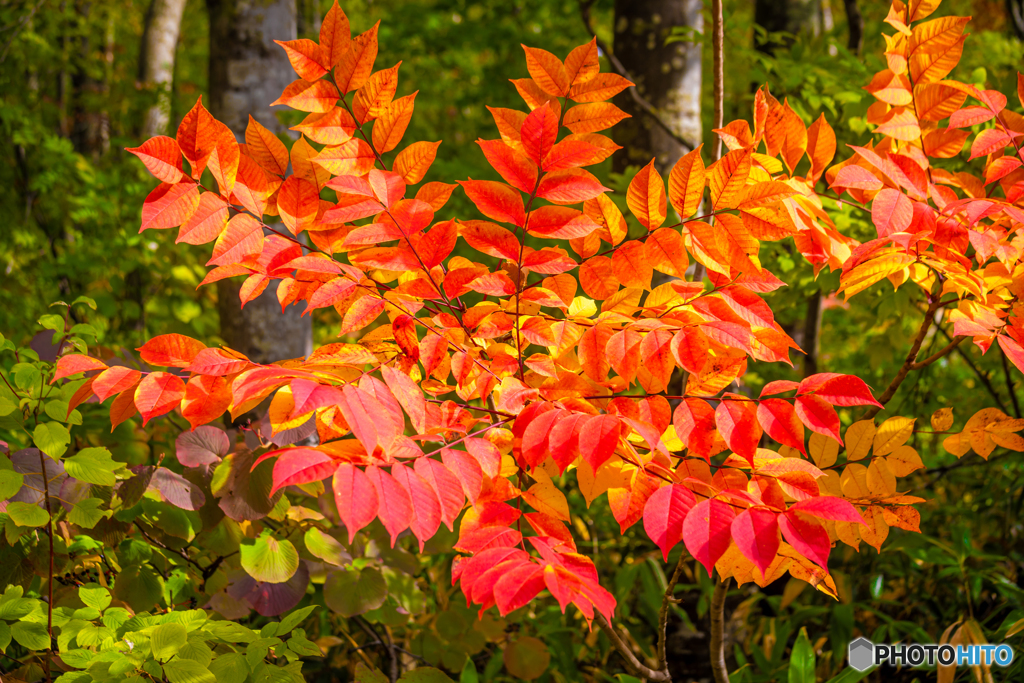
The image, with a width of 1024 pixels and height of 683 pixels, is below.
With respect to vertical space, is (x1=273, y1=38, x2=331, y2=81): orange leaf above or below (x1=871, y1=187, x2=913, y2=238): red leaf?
above

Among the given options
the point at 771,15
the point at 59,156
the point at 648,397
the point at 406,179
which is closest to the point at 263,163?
the point at 406,179

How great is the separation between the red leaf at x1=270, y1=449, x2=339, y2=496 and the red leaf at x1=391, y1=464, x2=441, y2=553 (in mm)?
80

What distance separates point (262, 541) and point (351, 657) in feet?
2.88

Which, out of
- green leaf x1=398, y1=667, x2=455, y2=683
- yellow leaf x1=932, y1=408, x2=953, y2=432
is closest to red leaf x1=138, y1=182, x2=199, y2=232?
green leaf x1=398, y1=667, x2=455, y2=683

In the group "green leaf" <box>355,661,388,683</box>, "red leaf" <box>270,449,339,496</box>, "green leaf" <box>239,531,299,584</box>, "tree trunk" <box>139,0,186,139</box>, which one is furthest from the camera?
"tree trunk" <box>139,0,186,139</box>

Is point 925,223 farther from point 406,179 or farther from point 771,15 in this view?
point 771,15

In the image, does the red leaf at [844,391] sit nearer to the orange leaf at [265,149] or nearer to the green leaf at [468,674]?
the orange leaf at [265,149]

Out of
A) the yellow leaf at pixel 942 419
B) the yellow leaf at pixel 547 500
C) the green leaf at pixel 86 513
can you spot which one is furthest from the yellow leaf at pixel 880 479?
the green leaf at pixel 86 513

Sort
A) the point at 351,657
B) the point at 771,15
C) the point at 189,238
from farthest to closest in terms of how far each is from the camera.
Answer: the point at 771,15 < the point at 351,657 < the point at 189,238

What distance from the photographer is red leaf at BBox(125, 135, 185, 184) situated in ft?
2.84

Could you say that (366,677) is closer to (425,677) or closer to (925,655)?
(425,677)

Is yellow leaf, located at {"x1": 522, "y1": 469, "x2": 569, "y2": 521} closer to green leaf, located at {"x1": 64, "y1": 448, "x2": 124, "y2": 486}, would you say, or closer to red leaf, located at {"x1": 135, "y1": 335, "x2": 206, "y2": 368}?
red leaf, located at {"x1": 135, "y1": 335, "x2": 206, "y2": 368}

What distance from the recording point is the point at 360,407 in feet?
2.29

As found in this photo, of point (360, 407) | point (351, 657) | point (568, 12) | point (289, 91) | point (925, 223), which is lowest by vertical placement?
point (351, 657)
